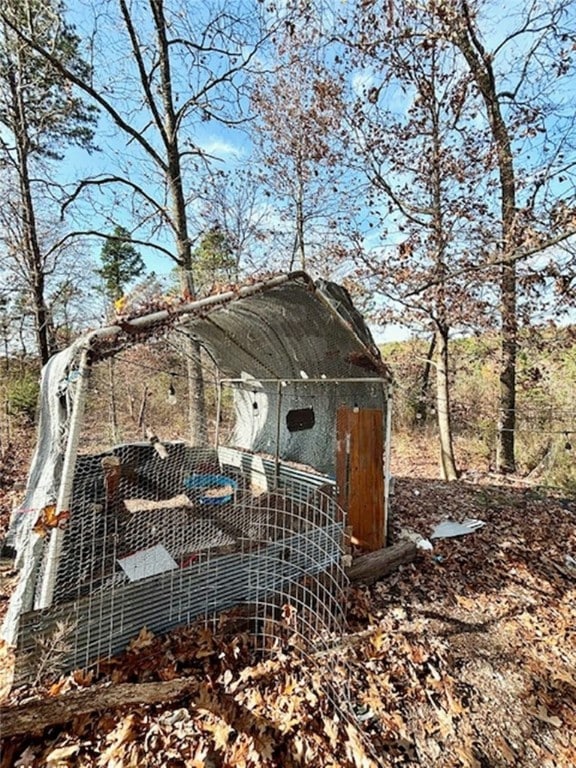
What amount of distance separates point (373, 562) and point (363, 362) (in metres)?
2.44

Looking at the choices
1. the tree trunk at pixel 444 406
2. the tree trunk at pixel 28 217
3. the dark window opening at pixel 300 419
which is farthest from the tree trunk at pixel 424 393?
the tree trunk at pixel 28 217

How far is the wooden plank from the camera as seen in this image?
4258mm

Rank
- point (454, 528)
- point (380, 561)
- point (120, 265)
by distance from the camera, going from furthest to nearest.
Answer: point (120, 265) → point (454, 528) → point (380, 561)

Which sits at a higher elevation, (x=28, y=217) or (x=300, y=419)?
(x=28, y=217)

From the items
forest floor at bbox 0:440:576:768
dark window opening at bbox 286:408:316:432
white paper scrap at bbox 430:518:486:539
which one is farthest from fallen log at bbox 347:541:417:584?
dark window opening at bbox 286:408:316:432

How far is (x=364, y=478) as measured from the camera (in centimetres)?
430

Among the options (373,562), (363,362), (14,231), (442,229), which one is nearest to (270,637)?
(373,562)

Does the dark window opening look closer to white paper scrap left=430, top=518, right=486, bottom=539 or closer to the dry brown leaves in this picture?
white paper scrap left=430, top=518, right=486, bottom=539

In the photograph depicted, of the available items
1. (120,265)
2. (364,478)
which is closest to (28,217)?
(364,478)

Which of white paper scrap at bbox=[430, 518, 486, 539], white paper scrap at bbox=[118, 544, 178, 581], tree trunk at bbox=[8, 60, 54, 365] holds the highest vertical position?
tree trunk at bbox=[8, 60, 54, 365]

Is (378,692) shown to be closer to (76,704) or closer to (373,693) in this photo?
(373,693)

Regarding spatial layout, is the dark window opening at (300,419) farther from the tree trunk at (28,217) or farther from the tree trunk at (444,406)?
the tree trunk at (28,217)

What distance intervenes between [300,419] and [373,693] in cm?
393

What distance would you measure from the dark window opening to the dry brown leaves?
107 inches
